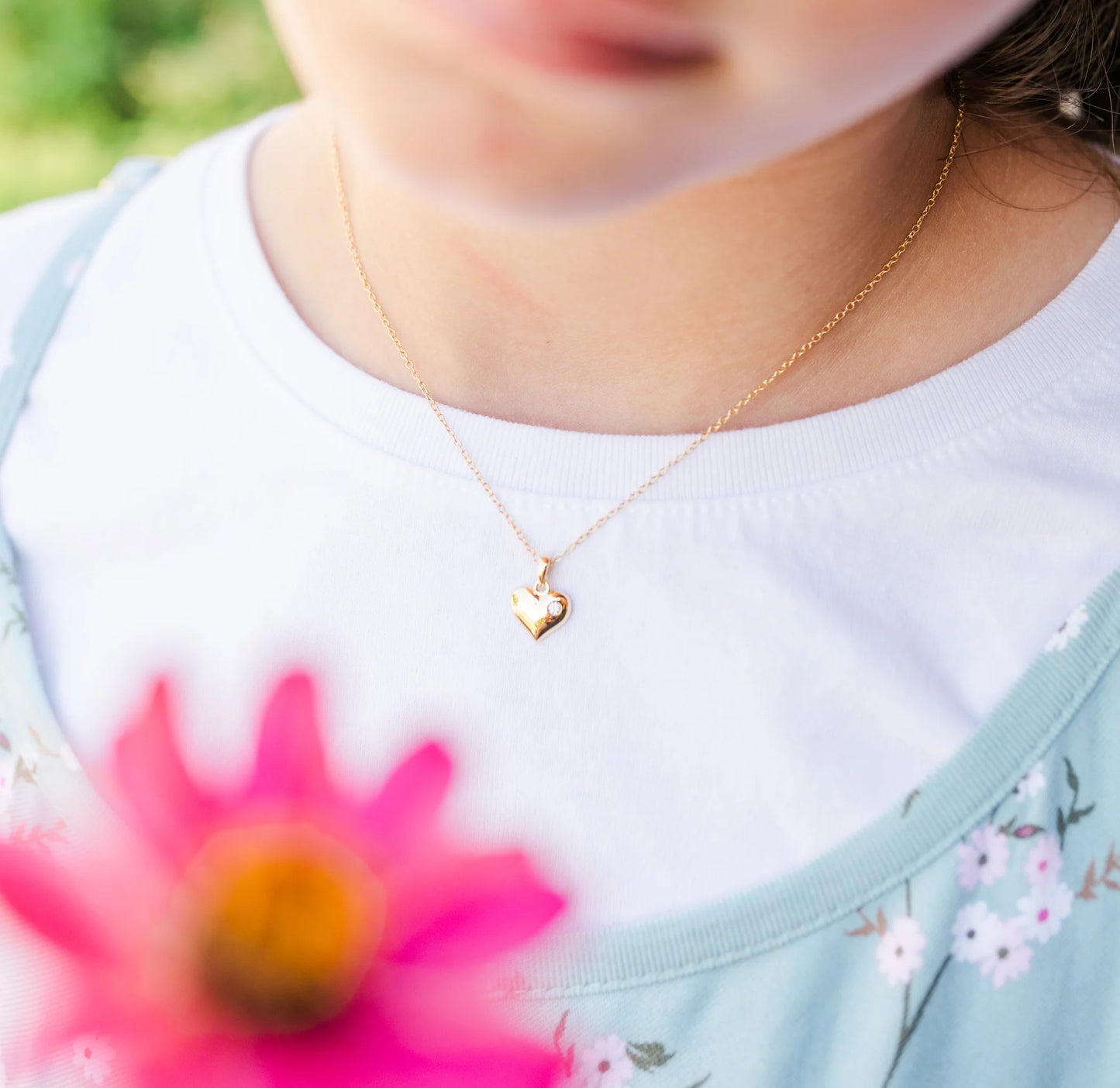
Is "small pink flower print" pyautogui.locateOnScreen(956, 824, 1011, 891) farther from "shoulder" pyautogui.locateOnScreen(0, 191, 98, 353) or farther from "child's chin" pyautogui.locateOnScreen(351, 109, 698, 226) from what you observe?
"shoulder" pyautogui.locateOnScreen(0, 191, 98, 353)

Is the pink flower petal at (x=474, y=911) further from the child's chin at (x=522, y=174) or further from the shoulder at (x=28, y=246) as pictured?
the shoulder at (x=28, y=246)

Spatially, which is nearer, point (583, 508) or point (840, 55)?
point (840, 55)

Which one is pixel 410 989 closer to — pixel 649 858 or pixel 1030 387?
pixel 649 858

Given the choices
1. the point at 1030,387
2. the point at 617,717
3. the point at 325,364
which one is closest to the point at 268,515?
the point at 325,364

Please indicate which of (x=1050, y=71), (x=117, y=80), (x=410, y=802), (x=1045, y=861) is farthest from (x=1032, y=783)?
(x=117, y=80)

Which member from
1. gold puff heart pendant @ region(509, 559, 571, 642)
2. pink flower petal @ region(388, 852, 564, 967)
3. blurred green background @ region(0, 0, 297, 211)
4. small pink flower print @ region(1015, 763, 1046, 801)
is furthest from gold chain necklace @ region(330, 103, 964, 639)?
blurred green background @ region(0, 0, 297, 211)

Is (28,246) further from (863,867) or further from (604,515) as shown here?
(863,867)

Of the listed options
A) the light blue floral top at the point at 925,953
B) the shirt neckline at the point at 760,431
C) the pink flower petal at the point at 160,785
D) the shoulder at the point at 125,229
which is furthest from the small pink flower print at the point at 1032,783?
the shoulder at the point at 125,229

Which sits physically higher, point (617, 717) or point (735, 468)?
point (735, 468)
